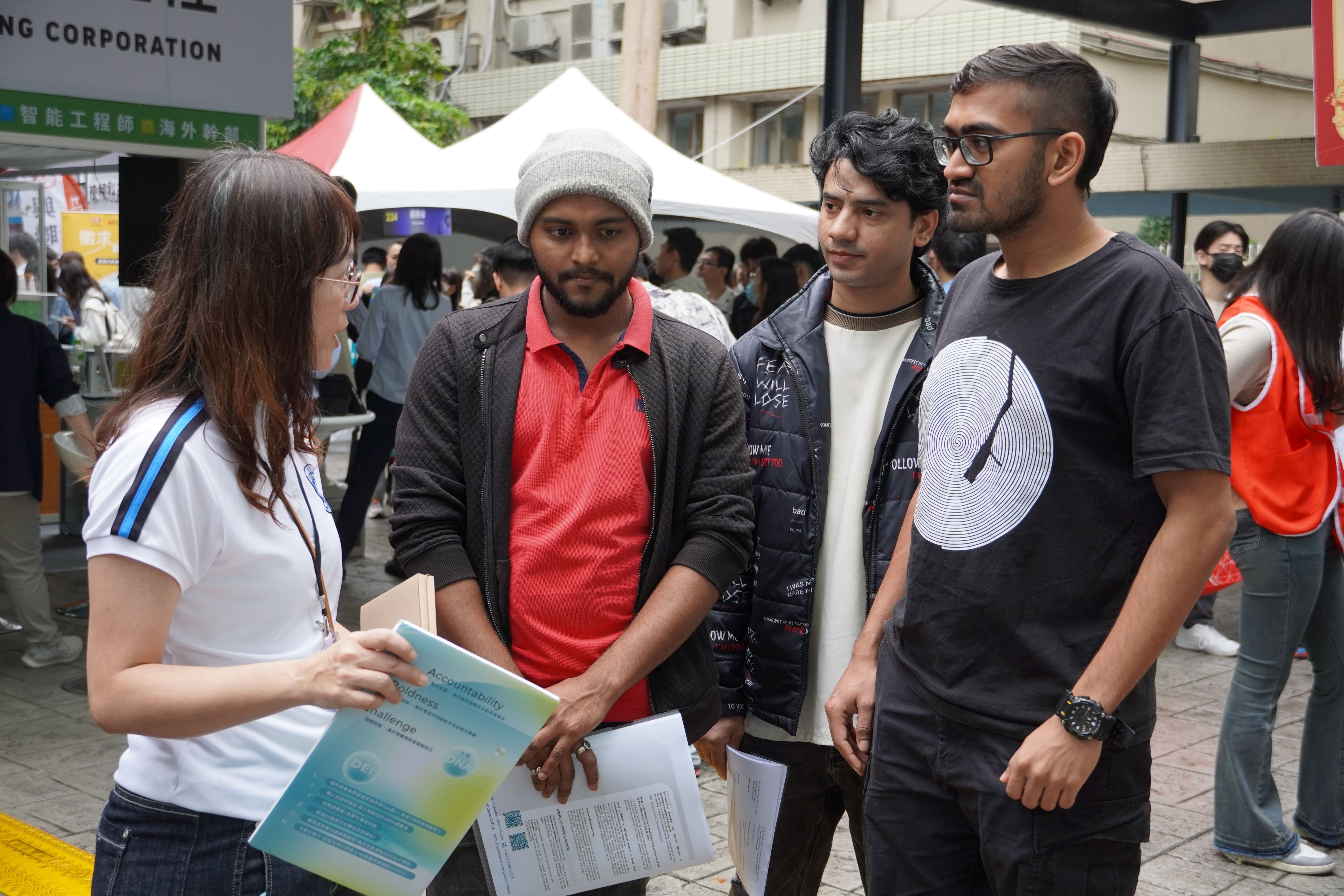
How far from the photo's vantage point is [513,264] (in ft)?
17.8

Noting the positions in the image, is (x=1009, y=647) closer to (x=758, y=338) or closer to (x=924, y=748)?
(x=924, y=748)

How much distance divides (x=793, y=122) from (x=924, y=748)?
25691mm

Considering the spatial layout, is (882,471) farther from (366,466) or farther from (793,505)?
(366,466)

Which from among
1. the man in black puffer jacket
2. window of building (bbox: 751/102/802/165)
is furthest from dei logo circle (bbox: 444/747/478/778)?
window of building (bbox: 751/102/802/165)

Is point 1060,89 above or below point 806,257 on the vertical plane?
below

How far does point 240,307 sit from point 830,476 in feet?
4.75

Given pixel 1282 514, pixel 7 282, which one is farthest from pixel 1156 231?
pixel 7 282

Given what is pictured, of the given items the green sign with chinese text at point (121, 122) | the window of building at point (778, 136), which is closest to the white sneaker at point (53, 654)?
the green sign with chinese text at point (121, 122)

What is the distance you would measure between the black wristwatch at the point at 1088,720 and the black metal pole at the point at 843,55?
4.80m

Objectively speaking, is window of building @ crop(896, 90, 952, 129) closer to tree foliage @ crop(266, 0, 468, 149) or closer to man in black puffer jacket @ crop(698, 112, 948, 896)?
tree foliage @ crop(266, 0, 468, 149)

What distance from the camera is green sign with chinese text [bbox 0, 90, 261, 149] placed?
5441mm

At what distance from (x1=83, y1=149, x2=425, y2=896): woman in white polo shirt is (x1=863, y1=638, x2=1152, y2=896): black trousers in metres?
1.00

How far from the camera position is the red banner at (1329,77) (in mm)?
3791

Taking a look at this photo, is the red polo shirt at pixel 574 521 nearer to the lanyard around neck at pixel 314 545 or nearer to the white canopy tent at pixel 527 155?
the lanyard around neck at pixel 314 545
